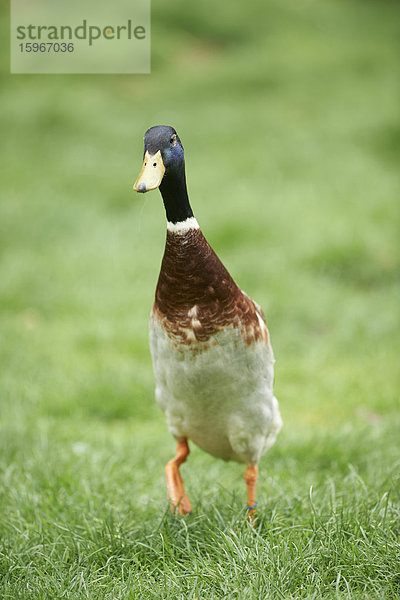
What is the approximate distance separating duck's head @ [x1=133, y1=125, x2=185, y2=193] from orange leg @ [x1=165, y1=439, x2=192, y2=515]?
141 cm

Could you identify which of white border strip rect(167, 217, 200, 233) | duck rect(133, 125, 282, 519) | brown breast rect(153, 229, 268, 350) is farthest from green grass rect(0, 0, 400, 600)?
white border strip rect(167, 217, 200, 233)

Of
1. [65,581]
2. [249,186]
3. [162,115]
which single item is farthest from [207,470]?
[162,115]

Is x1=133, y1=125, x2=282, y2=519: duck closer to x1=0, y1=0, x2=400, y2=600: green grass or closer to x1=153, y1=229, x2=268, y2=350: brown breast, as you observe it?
x1=153, y1=229, x2=268, y2=350: brown breast

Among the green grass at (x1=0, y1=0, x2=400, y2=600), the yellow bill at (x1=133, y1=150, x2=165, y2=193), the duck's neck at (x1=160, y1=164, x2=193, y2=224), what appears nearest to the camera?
the yellow bill at (x1=133, y1=150, x2=165, y2=193)

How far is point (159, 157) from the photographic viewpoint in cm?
232

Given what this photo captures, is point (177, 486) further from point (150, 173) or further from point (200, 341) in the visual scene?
point (150, 173)

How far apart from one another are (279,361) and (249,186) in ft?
12.1

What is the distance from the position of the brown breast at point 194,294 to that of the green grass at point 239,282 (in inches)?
33.5

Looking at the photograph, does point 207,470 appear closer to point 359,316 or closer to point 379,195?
point 359,316

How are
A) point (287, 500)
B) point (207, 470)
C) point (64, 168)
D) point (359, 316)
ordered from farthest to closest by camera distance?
point (64, 168) < point (359, 316) < point (207, 470) < point (287, 500)

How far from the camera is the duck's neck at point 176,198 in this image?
2473 mm

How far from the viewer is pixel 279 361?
5414mm

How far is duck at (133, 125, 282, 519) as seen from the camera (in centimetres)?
252

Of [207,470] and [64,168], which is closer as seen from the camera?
[207,470]
